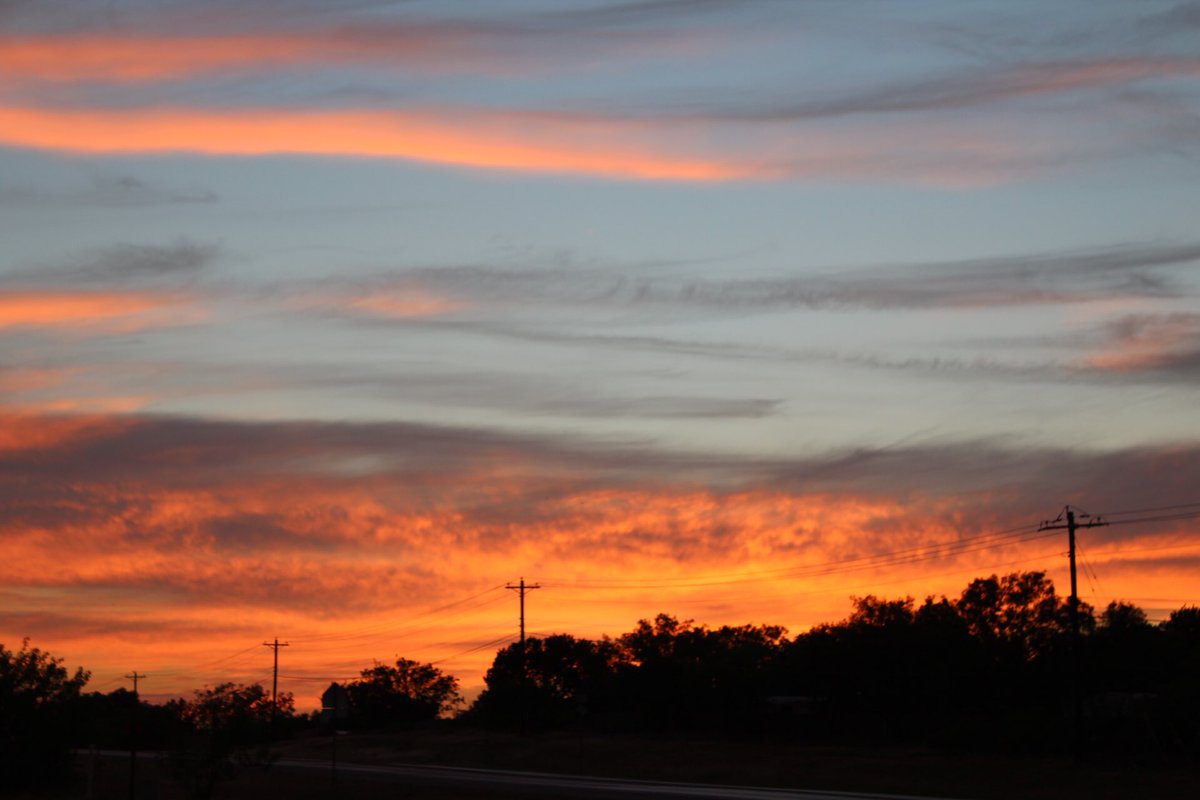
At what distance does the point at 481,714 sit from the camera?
134 metres

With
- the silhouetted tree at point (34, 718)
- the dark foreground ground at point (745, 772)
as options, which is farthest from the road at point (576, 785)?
the silhouetted tree at point (34, 718)

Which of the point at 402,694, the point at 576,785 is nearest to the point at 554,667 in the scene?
the point at 402,694

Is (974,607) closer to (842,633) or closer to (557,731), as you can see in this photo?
(842,633)

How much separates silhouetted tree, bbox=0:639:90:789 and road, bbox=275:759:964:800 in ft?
46.2

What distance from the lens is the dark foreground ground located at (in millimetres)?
51906

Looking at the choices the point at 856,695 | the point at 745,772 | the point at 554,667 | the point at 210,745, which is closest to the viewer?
the point at 210,745

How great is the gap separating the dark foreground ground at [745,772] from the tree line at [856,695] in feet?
8.28

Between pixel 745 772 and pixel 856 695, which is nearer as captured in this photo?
pixel 745 772

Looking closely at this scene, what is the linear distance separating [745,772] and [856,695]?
112ft

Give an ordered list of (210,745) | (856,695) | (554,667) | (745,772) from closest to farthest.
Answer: (210,745) → (745,772) → (856,695) → (554,667)

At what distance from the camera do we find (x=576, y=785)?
5500 centimetres

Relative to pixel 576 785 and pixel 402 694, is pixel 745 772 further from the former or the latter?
pixel 402 694

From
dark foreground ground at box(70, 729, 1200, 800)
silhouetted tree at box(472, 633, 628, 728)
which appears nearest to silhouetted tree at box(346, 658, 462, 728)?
silhouetted tree at box(472, 633, 628, 728)

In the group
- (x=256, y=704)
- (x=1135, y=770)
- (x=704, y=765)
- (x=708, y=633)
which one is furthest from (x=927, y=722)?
(x=708, y=633)
